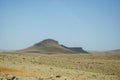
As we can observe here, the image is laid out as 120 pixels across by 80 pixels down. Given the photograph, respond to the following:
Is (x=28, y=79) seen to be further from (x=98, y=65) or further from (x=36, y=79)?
(x=98, y=65)

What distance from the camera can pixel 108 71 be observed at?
23.8 m

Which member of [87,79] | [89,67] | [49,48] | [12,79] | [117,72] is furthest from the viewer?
[49,48]

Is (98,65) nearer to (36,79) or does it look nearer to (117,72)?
(117,72)

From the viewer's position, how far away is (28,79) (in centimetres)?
1438

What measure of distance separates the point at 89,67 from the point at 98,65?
1.54 meters

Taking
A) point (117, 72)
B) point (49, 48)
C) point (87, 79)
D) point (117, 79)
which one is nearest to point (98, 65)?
point (117, 72)

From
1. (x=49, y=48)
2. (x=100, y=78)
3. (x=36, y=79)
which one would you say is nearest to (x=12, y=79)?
(x=36, y=79)

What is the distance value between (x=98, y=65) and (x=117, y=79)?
669 centimetres

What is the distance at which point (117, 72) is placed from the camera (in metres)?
23.5

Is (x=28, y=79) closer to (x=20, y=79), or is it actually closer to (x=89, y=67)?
(x=20, y=79)

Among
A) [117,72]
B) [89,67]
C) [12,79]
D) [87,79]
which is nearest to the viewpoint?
[12,79]

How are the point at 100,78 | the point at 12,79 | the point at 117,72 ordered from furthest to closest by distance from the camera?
1. the point at 117,72
2. the point at 100,78
3. the point at 12,79

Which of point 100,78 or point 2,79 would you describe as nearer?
point 2,79

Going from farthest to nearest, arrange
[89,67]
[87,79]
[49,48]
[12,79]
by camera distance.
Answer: [49,48] < [89,67] < [87,79] < [12,79]
